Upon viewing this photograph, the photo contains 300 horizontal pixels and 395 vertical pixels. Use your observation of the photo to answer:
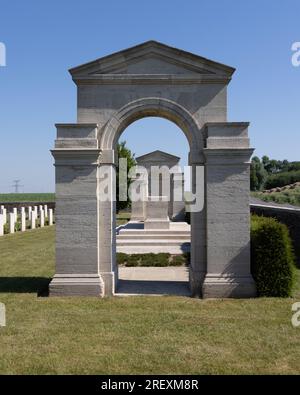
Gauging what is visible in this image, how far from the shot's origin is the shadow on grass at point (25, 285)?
9336 mm

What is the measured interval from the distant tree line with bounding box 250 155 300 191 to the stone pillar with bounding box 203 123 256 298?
66.2 meters

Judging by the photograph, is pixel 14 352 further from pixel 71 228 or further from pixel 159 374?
pixel 71 228

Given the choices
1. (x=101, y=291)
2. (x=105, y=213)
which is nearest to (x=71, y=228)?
(x=105, y=213)

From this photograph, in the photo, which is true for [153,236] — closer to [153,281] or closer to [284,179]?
[153,281]

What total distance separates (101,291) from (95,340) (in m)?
2.70

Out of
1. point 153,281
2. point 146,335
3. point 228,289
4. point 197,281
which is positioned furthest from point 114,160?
point 146,335

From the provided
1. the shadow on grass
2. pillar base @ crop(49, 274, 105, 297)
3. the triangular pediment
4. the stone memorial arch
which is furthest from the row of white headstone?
the triangular pediment

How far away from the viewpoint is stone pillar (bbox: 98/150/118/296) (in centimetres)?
905

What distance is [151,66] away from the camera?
9172mm

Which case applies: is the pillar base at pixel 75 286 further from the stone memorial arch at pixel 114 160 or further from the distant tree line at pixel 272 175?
the distant tree line at pixel 272 175

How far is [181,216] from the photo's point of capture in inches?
1087

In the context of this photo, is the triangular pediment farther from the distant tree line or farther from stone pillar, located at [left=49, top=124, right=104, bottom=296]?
the distant tree line

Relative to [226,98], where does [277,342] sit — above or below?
below

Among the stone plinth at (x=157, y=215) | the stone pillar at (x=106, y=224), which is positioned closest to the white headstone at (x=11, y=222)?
the stone plinth at (x=157, y=215)
